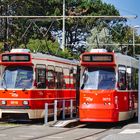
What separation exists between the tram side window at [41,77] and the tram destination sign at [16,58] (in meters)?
0.78

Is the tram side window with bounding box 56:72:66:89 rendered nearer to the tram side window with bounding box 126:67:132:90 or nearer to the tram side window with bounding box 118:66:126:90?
the tram side window with bounding box 126:67:132:90


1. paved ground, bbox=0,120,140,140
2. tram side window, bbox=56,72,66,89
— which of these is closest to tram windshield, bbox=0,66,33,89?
paved ground, bbox=0,120,140,140

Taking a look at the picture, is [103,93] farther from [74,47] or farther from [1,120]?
[74,47]

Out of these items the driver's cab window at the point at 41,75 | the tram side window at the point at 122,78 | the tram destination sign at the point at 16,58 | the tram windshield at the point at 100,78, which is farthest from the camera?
the driver's cab window at the point at 41,75

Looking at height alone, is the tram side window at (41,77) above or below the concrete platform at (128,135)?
above

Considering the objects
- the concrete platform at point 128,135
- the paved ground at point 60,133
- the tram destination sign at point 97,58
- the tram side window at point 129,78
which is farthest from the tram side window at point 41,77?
the concrete platform at point 128,135

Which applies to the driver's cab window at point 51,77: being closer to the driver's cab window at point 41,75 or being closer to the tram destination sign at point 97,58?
the driver's cab window at point 41,75

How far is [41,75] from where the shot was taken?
26.3 m

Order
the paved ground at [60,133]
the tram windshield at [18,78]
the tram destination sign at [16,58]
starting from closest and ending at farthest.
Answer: the paved ground at [60,133]
the tram destination sign at [16,58]
the tram windshield at [18,78]

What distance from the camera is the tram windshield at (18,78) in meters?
25.7

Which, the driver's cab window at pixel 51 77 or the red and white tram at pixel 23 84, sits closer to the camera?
the red and white tram at pixel 23 84

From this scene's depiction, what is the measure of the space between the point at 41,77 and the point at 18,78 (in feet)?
3.63

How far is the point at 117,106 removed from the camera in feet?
78.1

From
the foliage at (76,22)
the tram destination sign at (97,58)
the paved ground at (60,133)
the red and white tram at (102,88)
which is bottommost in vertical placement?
the paved ground at (60,133)
